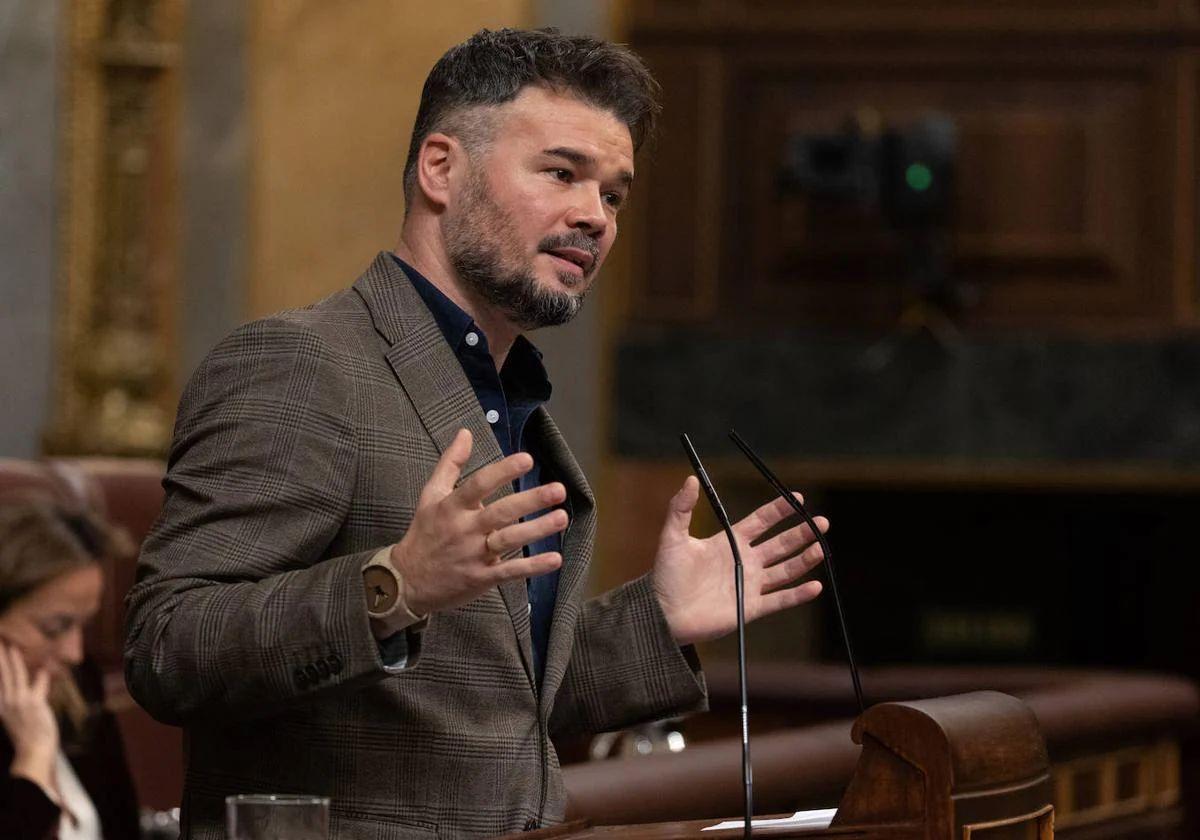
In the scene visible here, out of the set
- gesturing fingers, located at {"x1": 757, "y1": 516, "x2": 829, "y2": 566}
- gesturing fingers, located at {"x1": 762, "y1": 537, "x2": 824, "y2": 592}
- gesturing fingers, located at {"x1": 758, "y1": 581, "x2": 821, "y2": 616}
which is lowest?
gesturing fingers, located at {"x1": 758, "y1": 581, "x2": 821, "y2": 616}

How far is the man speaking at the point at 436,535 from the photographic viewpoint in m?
1.52

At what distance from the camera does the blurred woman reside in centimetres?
308

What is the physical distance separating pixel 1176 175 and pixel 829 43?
47.4 inches

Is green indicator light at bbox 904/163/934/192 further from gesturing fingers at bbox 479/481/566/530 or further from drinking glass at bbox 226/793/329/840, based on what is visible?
drinking glass at bbox 226/793/329/840

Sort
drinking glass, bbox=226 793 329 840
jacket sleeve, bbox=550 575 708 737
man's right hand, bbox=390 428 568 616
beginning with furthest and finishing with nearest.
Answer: jacket sleeve, bbox=550 575 708 737 < man's right hand, bbox=390 428 568 616 < drinking glass, bbox=226 793 329 840

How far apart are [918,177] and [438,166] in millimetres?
4510

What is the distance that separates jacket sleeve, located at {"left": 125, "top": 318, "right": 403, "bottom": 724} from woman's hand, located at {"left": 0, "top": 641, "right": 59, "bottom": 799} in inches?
59.4

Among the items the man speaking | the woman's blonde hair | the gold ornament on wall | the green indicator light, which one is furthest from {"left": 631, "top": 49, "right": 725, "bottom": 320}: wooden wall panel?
the man speaking

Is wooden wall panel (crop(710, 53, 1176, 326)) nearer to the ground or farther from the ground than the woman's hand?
farther from the ground

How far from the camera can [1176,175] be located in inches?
249

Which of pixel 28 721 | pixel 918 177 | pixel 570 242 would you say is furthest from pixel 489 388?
pixel 918 177

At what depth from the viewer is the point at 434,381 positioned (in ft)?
5.86

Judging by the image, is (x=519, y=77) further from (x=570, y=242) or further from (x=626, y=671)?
(x=626, y=671)

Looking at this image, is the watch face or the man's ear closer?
the watch face
